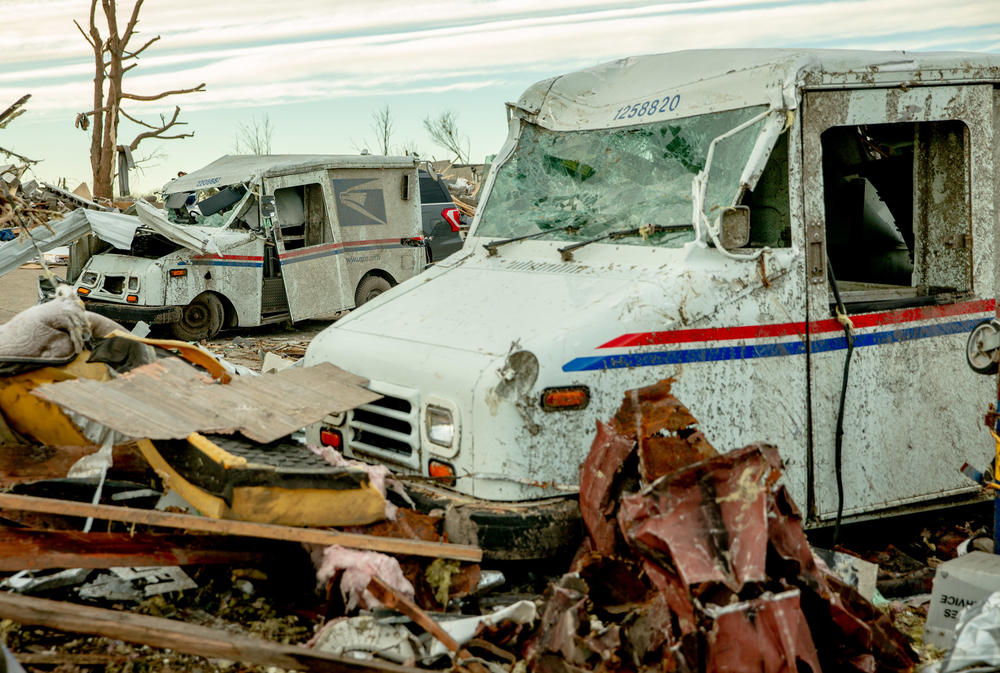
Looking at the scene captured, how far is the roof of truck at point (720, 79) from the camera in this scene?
4.64 metres

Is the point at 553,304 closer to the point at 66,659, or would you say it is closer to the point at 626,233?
the point at 626,233

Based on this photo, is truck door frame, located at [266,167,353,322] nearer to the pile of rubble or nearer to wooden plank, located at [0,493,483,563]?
the pile of rubble

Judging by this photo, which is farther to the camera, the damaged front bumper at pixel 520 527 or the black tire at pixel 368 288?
the black tire at pixel 368 288

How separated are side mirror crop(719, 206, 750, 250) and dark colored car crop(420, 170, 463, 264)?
13.1 meters

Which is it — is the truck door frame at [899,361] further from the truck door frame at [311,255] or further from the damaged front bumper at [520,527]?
the truck door frame at [311,255]

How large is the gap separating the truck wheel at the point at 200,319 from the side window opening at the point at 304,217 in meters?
1.37

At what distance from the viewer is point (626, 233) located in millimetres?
4832

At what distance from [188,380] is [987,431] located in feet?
13.1

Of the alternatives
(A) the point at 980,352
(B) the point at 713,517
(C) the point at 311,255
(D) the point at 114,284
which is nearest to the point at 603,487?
(B) the point at 713,517

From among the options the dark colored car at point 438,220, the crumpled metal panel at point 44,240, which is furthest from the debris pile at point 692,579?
the dark colored car at point 438,220

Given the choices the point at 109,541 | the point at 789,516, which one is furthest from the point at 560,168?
the point at 109,541

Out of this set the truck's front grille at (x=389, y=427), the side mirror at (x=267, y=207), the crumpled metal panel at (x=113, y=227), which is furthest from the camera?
the side mirror at (x=267, y=207)

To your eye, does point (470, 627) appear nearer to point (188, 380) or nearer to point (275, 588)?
point (275, 588)

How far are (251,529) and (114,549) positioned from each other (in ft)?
2.33
